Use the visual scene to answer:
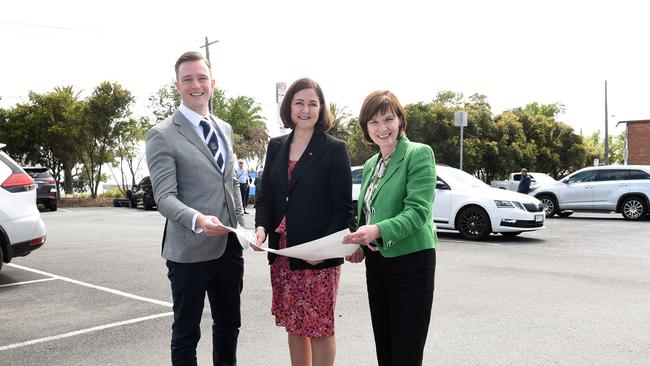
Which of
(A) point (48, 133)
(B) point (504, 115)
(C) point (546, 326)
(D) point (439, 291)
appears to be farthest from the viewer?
(B) point (504, 115)

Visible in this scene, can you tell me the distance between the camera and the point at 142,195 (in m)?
22.9

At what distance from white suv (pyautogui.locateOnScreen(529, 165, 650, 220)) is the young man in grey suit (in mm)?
16081

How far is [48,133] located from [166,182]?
32.1 metres

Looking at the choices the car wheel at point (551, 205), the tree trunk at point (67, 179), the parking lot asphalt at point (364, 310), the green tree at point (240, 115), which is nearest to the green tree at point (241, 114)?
the green tree at point (240, 115)

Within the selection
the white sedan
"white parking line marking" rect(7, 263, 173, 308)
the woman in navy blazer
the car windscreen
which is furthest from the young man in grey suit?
the car windscreen

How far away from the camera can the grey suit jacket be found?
2.74 metres

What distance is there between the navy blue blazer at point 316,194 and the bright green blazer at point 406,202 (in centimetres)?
21

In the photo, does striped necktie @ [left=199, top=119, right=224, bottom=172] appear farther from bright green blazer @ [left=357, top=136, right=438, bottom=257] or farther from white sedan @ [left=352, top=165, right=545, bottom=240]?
white sedan @ [left=352, top=165, right=545, bottom=240]

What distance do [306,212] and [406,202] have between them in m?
0.56

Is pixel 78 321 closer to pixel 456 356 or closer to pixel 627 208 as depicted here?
pixel 456 356

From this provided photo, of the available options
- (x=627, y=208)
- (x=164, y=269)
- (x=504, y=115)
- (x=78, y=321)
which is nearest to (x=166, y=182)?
(x=78, y=321)

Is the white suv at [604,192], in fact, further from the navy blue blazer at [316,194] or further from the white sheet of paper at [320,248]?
the white sheet of paper at [320,248]

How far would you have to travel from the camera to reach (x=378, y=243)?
2.61m

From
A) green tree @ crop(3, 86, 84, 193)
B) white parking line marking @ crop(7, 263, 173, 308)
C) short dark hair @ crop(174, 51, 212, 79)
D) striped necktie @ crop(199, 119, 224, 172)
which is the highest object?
green tree @ crop(3, 86, 84, 193)
